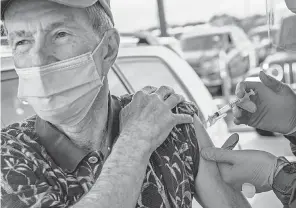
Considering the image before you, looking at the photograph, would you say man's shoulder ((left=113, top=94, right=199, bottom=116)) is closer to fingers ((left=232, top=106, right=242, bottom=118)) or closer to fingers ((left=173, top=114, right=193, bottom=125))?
fingers ((left=173, top=114, right=193, bottom=125))

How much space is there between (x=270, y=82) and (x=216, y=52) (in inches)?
368

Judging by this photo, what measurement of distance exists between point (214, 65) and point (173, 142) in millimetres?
9911

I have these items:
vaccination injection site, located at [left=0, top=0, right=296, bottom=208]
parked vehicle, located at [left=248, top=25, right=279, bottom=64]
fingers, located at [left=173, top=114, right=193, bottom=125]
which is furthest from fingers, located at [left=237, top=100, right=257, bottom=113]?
parked vehicle, located at [left=248, top=25, right=279, bottom=64]

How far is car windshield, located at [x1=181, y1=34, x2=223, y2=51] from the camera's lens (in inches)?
457

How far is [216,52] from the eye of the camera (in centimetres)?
1150

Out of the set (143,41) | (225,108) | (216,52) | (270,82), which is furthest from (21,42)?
(216,52)

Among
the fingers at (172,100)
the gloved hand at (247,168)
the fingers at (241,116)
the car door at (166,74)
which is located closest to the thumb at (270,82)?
the fingers at (241,116)


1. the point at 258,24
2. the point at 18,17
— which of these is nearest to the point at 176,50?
the point at 18,17

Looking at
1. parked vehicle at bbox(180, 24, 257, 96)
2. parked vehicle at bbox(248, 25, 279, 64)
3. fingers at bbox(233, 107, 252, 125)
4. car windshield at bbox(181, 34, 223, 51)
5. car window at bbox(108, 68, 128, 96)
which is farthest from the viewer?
parked vehicle at bbox(248, 25, 279, 64)

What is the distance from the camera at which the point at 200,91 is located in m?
3.29

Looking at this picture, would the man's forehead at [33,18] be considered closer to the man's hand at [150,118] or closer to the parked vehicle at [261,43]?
the man's hand at [150,118]

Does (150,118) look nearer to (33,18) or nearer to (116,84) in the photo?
(33,18)

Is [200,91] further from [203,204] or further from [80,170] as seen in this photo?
[80,170]

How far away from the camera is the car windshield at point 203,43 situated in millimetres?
11602
